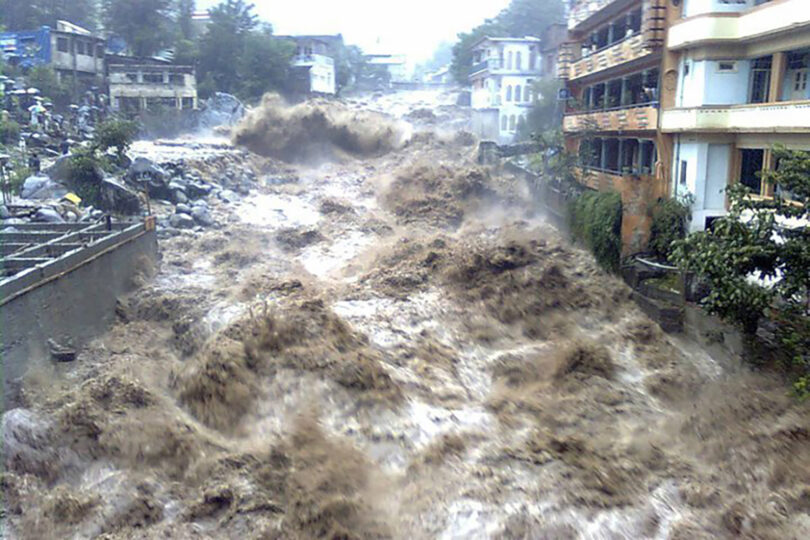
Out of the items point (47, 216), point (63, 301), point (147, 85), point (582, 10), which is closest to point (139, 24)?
point (147, 85)

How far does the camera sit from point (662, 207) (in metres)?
18.0

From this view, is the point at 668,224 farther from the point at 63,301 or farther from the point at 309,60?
the point at 309,60

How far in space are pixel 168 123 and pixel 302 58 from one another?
574 inches

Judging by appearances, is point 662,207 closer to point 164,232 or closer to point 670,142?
point 670,142

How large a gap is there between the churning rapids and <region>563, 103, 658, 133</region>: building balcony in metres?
3.80

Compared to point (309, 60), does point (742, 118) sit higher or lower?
lower

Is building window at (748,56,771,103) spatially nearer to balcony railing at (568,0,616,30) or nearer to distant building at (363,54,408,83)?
balcony railing at (568,0,616,30)

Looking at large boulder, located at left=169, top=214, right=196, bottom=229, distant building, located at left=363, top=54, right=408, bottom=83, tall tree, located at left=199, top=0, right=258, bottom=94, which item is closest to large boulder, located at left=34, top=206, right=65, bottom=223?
large boulder, located at left=169, top=214, right=196, bottom=229

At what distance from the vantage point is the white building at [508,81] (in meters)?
41.8

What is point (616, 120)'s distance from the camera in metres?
21.7

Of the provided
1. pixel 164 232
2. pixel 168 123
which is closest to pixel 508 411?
pixel 164 232

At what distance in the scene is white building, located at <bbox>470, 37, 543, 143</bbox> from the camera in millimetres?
41844

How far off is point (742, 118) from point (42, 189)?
1806cm

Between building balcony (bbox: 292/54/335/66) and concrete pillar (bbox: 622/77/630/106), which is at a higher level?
building balcony (bbox: 292/54/335/66)
